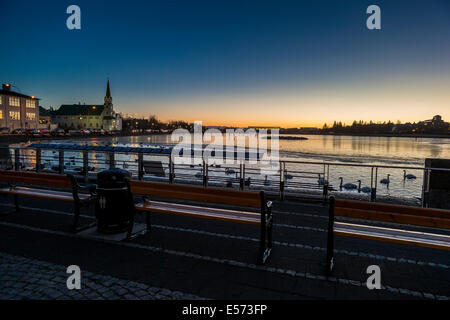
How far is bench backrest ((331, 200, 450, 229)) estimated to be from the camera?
12.9ft

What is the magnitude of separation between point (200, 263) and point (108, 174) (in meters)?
2.50

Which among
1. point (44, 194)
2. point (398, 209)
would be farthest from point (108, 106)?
point (398, 209)

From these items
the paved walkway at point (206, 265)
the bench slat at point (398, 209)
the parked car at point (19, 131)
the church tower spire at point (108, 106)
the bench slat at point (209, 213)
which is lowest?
Answer: the paved walkway at point (206, 265)

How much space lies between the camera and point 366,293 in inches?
150

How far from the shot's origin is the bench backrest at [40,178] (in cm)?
644

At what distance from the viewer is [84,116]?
16288 cm

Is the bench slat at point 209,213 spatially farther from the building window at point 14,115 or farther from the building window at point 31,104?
the building window at point 31,104

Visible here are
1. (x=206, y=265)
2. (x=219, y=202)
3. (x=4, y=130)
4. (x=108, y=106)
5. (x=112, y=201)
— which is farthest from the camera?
(x=108, y=106)

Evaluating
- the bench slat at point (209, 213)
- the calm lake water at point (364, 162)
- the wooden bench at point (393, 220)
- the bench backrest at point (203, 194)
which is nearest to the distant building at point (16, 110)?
the calm lake water at point (364, 162)

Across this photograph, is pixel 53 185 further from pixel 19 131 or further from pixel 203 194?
pixel 19 131

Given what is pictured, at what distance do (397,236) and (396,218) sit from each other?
282 mm
